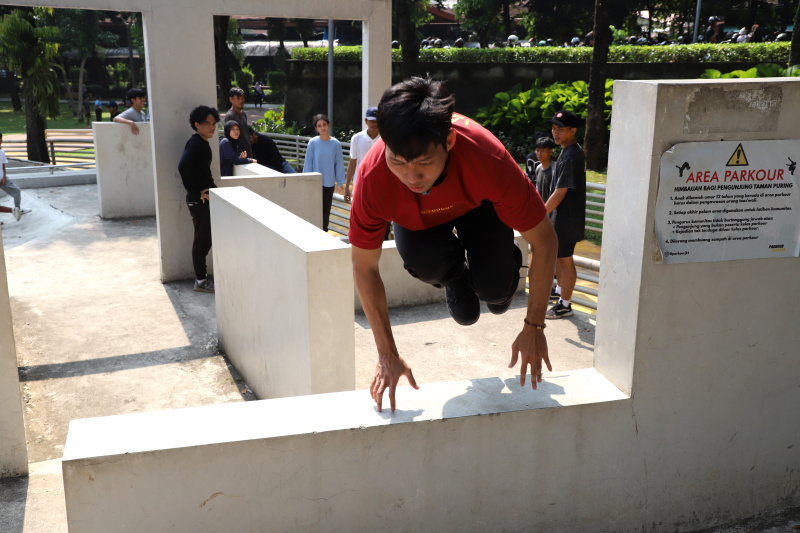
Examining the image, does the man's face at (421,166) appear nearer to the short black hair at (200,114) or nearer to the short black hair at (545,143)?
the short black hair at (545,143)

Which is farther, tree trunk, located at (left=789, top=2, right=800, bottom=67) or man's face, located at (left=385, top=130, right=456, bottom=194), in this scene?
tree trunk, located at (left=789, top=2, right=800, bottom=67)

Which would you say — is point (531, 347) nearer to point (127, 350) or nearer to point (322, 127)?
point (127, 350)

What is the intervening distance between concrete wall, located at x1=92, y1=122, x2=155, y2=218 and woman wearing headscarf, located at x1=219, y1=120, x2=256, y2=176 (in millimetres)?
3009

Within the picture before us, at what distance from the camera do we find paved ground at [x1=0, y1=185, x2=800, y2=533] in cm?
484

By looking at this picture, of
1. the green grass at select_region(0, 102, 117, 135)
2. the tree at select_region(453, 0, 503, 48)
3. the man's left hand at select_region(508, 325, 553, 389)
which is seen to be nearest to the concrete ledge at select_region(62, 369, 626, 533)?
the man's left hand at select_region(508, 325, 553, 389)

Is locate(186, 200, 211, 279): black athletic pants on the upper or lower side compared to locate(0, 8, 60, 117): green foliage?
lower

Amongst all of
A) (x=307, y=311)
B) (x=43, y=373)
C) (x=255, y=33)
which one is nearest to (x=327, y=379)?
(x=307, y=311)

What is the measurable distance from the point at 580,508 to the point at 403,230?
151 centimetres

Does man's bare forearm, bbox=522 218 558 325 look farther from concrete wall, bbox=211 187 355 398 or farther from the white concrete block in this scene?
the white concrete block

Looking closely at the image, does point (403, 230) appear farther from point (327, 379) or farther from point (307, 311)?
point (327, 379)

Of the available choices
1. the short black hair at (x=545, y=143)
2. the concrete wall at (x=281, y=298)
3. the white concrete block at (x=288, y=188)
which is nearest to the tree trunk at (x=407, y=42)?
the white concrete block at (x=288, y=188)

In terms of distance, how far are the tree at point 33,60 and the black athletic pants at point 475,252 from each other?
67.8 ft

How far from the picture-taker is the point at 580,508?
3348 mm

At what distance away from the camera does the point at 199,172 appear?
808cm
